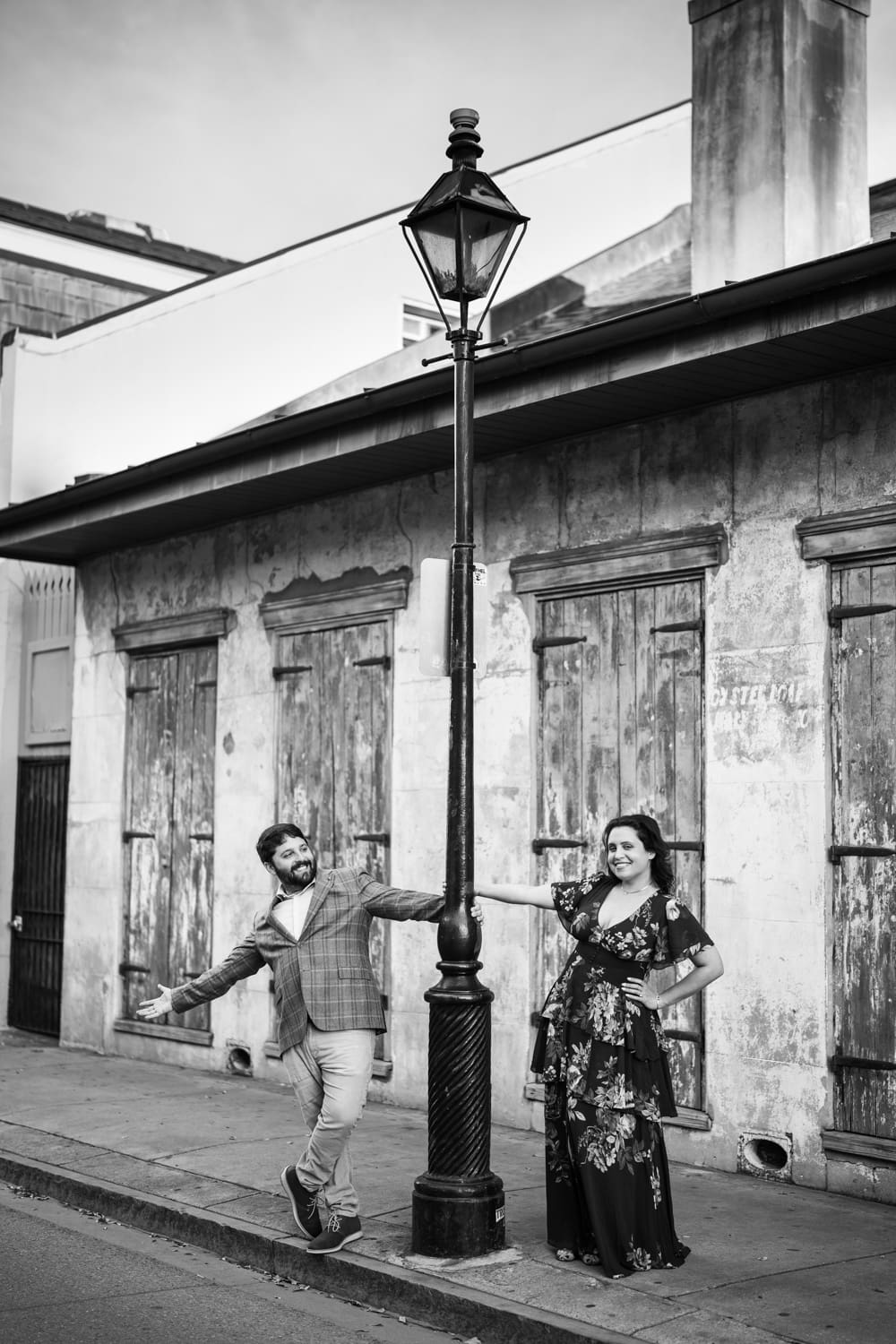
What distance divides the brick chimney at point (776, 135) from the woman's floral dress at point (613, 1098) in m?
4.26

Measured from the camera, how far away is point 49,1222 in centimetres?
734

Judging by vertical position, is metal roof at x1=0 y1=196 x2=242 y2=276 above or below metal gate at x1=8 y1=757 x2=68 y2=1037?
above

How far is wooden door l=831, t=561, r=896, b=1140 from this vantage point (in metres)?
7.40

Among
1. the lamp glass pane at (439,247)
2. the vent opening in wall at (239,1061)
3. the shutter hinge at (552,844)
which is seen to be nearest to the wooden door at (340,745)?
the shutter hinge at (552,844)

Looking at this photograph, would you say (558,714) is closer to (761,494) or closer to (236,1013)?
(761,494)

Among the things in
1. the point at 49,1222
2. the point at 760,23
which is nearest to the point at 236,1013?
the point at 49,1222

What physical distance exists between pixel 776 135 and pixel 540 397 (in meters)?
2.07

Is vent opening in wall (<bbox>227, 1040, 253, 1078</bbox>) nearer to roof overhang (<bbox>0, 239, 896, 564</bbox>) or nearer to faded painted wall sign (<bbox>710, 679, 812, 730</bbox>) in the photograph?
roof overhang (<bbox>0, 239, 896, 564</bbox>)

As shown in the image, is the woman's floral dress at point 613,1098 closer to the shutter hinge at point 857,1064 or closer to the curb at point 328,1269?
the curb at point 328,1269

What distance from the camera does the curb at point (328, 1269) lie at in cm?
546

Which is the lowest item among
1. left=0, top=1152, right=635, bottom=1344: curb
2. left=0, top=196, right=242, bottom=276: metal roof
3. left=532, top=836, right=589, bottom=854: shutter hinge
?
left=0, top=1152, right=635, bottom=1344: curb

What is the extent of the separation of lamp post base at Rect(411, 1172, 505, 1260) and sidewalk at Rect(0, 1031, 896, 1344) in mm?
72

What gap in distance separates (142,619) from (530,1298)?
8.03 metres

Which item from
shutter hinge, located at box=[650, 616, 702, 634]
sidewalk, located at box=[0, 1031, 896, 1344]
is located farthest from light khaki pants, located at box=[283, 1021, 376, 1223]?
shutter hinge, located at box=[650, 616, 702, 634]
